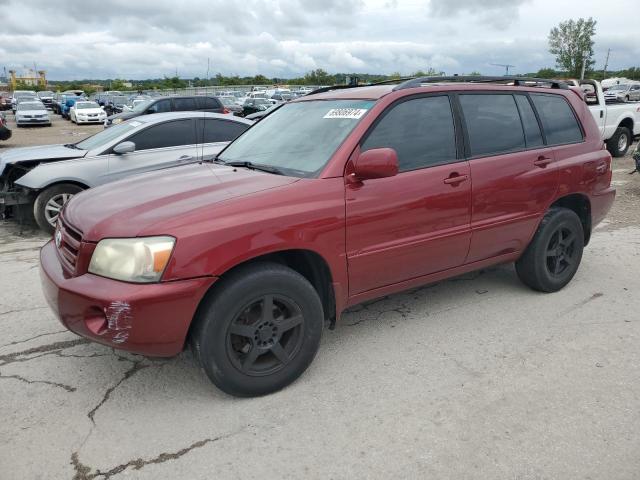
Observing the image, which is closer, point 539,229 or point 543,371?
point 543,371

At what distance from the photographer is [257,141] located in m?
3.98

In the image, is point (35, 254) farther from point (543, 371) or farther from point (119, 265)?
point (543, 371)

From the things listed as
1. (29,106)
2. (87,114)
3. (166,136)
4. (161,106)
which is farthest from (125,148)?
(29,106)

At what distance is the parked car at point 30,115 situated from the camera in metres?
28.5

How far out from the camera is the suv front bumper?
8.44 feet

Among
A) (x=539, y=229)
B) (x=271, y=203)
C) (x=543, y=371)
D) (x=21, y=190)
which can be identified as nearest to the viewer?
(x=271, y=203)

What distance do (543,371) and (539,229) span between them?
1435 millimetres

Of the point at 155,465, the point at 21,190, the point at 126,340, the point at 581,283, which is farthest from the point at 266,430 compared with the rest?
the point at 21,190

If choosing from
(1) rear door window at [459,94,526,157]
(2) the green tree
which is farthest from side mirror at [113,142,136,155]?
(2) the green tree

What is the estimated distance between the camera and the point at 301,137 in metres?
3.62

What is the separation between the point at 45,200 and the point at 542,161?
5780 millimetres

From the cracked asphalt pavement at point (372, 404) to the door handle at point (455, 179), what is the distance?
109 centimetres

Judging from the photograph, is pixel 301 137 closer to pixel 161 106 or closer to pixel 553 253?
pixel 553 253

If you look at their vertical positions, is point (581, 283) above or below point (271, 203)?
below
